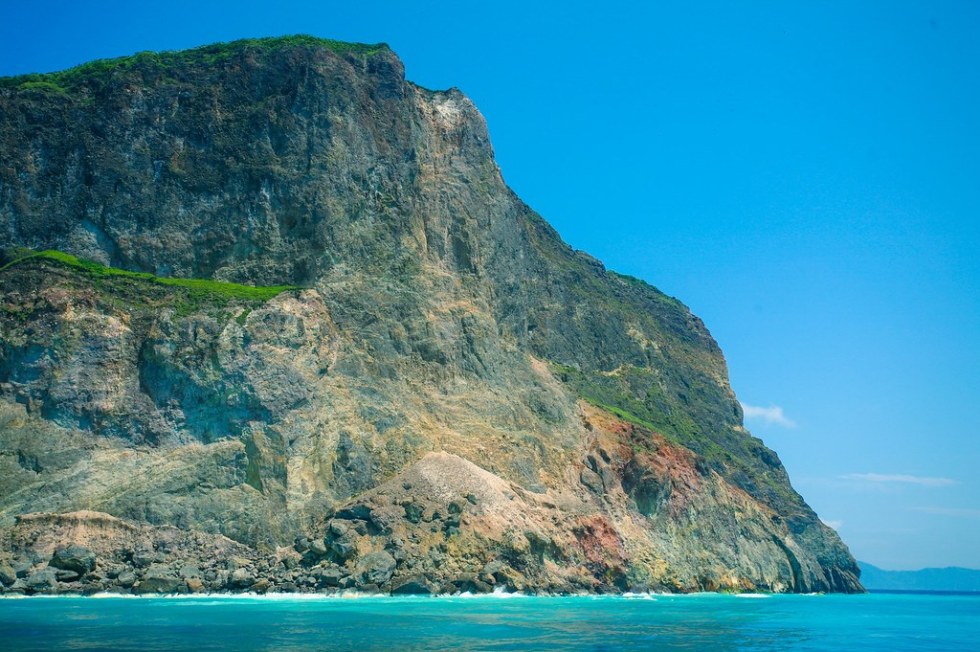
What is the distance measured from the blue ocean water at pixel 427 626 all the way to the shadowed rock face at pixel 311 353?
25.3 ft

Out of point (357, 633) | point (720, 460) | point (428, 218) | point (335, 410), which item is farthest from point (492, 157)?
point (357, 633)

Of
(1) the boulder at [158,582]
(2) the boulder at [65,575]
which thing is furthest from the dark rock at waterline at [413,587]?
(2) the boulder at [65,575]

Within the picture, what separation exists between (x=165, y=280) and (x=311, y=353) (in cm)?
1148

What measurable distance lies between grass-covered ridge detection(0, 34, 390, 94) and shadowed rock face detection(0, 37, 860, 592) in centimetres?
37

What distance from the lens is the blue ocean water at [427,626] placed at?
31.5m

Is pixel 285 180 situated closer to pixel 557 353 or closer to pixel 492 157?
pixel 492 157

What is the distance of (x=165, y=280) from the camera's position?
6700 centimetres

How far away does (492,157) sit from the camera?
8769 centimetres

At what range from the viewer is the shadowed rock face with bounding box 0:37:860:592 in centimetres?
5847

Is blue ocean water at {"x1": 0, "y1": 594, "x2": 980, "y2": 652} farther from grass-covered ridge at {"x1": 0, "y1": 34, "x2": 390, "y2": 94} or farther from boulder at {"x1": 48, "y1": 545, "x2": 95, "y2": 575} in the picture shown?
grass-covered ridge at {"x1": 0, "y1": 34, "x2": 390, "y2": 94}

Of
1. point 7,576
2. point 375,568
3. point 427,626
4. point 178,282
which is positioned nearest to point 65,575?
point 7,576

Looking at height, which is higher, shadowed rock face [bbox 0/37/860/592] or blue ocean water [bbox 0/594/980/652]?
shadowed rock face [bbox 0/37/860/592]

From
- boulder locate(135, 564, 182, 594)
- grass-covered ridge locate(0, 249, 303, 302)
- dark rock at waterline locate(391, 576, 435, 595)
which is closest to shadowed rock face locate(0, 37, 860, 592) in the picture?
dark rock at waterline locate(391, 576, 435, 595)

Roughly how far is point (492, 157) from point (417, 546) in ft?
134
